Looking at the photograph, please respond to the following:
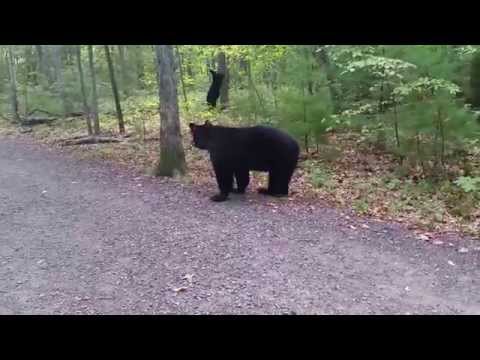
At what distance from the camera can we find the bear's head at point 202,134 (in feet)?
31.7

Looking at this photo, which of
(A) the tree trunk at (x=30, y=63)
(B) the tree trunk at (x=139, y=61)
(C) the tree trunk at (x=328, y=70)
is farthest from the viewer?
(A) the tree trunk at (x=30, y=63)

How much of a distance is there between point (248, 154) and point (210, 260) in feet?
11.4

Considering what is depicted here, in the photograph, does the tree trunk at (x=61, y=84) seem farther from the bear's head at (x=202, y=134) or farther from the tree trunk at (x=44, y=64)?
the bear's head at (x=202, y=134)

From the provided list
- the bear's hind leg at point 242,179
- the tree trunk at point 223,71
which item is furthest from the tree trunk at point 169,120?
the tree trunk at point 223,71

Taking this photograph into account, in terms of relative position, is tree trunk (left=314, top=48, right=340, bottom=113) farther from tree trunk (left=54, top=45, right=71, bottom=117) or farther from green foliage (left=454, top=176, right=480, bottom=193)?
tree trunk (left=54, top=45, right=71, bottom=117)

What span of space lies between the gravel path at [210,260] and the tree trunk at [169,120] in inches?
47.0

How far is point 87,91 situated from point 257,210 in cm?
1213

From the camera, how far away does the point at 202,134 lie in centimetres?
970

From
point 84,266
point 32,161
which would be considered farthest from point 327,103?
point 32,161

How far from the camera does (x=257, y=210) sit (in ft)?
28.7

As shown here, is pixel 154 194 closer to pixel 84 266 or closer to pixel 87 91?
pixel 84 266

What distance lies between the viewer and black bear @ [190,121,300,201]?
9.34m

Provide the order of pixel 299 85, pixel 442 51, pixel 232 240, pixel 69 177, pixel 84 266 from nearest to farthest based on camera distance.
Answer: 1. pixel 84 266
2. pixel 232 240
3. pixel 442 51
4. pixel 69 177
5. pixel 299 85

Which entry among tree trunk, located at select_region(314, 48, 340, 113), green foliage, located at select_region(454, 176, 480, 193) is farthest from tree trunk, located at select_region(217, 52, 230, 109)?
green foliage, located at select_region(454, 176, 480, 193)
